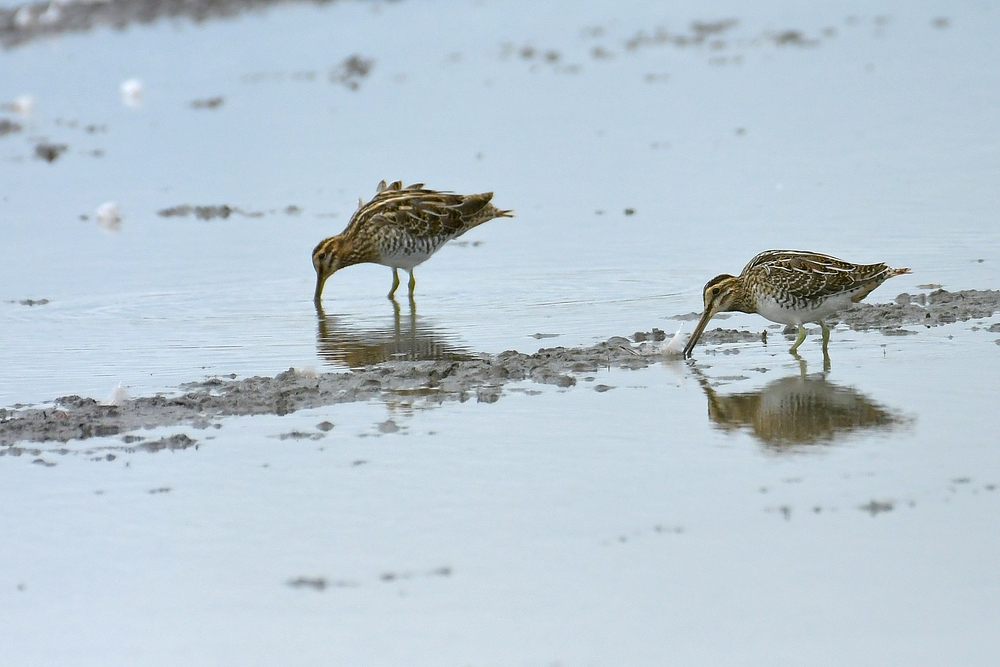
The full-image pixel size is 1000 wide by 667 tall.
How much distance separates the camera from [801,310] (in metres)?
10.3

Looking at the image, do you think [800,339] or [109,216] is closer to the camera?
[800,339]

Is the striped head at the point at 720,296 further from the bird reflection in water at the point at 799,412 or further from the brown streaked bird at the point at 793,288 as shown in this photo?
the bird reflection in water at the point at 799,412

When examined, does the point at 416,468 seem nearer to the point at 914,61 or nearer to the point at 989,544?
the point at 989,544

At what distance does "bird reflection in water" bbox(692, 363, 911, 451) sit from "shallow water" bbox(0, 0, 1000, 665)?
0.03 metres

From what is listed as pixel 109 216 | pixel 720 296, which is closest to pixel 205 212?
pixel 109 216

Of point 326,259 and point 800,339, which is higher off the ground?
point 326,259

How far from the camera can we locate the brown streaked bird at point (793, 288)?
33.5 ft

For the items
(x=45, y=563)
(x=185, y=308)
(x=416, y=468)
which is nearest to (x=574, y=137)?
(x=185, y=308)

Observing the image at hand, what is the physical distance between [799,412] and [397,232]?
18.5 ft

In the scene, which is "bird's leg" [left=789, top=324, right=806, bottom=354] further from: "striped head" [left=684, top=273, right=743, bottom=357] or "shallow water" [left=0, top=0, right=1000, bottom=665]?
"striped head" [left=684, top=273, right=743, bottom=357]

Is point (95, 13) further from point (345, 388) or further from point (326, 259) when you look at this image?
point (345, 388)

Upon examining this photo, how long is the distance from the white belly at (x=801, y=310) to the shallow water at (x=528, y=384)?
253 millimetres

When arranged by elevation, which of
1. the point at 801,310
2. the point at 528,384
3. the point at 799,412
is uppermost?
the point at 801,310

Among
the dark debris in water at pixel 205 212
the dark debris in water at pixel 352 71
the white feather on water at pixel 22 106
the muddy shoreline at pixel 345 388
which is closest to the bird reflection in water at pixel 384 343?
the muddy shoreline at pixel 345 388
